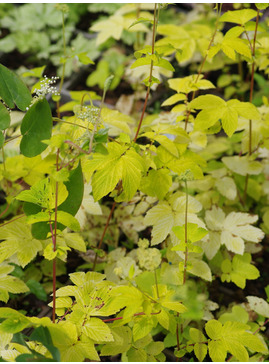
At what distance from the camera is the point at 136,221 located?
147 cm

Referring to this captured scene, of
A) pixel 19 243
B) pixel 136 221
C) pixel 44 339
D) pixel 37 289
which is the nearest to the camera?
pixel 44 339

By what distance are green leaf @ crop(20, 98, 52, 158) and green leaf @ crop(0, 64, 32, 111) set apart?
0.05 metres

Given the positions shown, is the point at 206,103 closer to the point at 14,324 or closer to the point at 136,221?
the point at 136,221

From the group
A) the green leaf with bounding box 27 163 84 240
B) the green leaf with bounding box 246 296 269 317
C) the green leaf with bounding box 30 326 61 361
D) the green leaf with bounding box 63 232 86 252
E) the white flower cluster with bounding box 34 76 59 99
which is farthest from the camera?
the green leaf with bounding box 246 296 269 317

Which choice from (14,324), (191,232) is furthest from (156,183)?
(14,324)

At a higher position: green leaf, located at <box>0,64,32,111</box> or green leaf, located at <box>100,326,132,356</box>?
green leaf, located at <box>0,64,32,111</box>

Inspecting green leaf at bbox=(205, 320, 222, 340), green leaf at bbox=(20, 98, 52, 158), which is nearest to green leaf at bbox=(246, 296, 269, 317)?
green leaf at bbox=(205, 320, 222, 340)

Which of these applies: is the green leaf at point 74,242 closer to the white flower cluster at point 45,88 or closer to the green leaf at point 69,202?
the green leaf at point 69,202

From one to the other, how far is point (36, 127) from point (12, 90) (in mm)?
107

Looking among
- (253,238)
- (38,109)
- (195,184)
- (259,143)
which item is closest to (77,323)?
(38,109)

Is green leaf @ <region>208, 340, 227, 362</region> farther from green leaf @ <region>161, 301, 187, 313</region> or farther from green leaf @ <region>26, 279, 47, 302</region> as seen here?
green leaf @ <region>26, 279, 47, 302</region>

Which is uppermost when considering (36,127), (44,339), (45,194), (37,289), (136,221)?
(36,127)

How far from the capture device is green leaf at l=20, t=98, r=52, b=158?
930 mm

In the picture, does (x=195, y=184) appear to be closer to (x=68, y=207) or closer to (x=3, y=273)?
(x=68, y=207)
